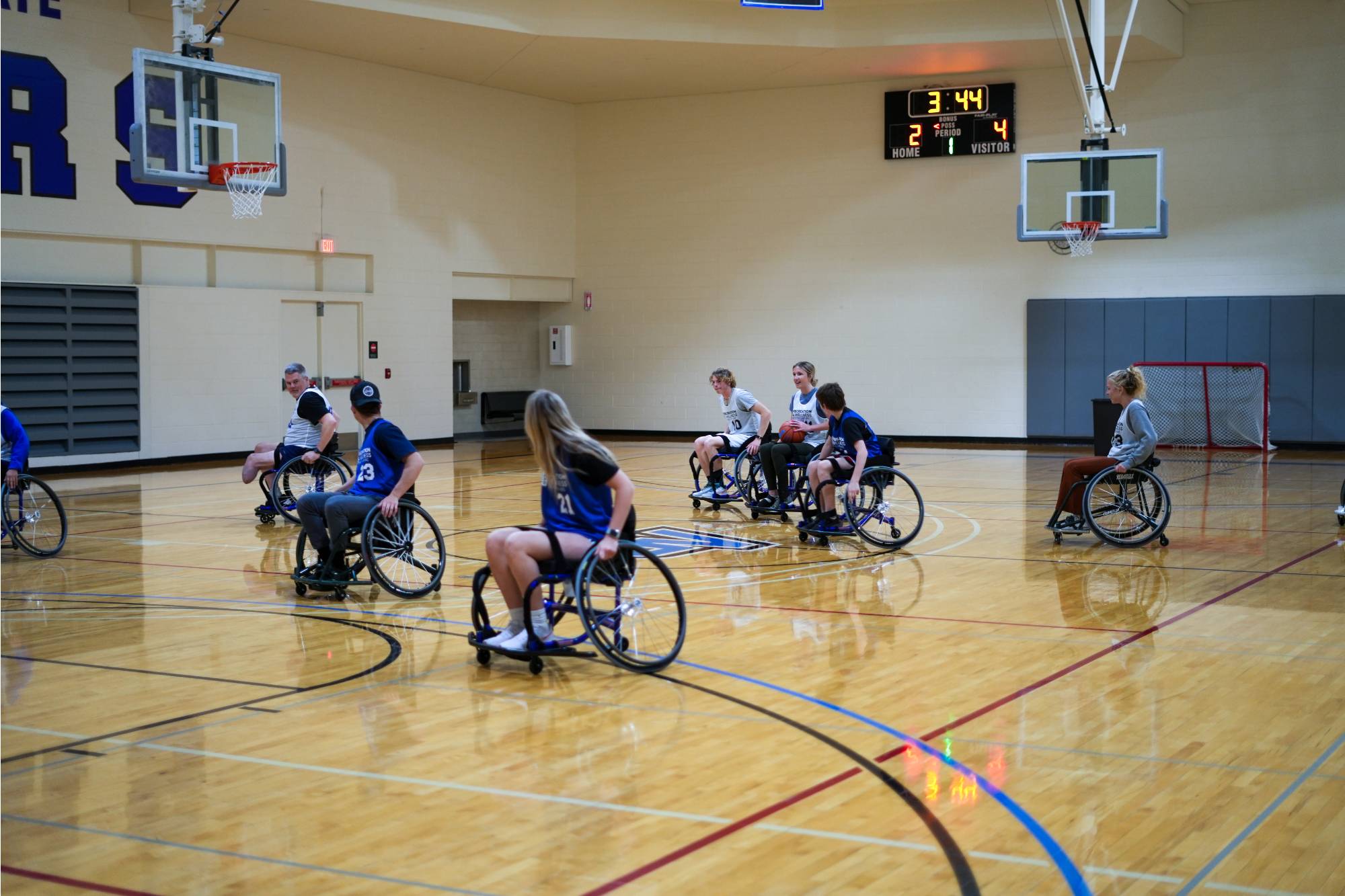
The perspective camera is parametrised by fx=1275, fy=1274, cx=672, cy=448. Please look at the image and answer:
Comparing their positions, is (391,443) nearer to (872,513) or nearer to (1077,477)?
(872,513)


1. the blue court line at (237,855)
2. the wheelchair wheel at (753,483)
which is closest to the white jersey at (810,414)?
the wheelchair wheel at (753,483)

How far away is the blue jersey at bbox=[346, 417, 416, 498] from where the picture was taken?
6.68 meters

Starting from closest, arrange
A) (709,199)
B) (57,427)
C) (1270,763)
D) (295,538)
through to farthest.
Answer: (1270,763), (295,538), (57,427), (709,199)

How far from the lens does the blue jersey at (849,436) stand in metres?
8.37

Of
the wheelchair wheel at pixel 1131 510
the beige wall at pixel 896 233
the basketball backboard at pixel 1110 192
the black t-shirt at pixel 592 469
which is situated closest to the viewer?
the black t-shirt at pixel 592 469

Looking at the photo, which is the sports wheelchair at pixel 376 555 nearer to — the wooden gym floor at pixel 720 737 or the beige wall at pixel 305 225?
the wooden gym floor at pixel 720 737

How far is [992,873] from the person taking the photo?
3148 mm

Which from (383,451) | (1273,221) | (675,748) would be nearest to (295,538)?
(383,451)

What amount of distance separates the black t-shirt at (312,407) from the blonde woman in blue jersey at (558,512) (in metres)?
Result: 4.17

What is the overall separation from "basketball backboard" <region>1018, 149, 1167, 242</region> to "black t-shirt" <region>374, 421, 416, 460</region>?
26.1 ft

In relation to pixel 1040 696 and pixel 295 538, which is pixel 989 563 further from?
pixel 295 538

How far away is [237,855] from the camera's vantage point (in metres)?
3.28

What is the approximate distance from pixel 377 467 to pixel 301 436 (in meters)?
3.10

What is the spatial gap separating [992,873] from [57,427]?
12.9 metres
